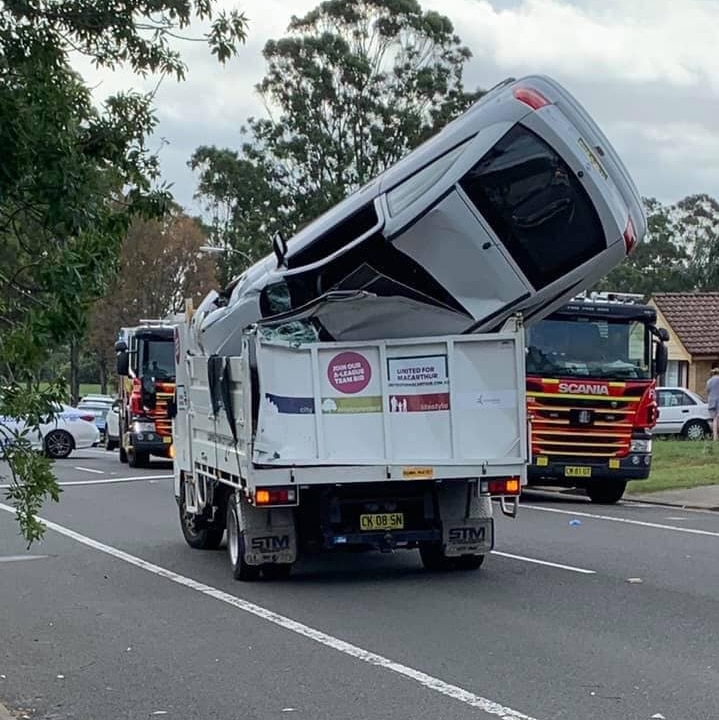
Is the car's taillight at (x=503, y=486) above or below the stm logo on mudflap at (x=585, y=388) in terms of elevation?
below

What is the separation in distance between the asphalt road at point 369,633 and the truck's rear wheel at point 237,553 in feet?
0.49

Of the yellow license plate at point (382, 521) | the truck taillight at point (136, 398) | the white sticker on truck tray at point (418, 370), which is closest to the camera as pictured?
the white sticker on truck tray at point (418, 370)

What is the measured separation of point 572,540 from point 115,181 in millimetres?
9400

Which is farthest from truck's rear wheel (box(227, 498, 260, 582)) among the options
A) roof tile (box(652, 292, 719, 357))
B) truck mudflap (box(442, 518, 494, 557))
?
roof tile (box(652, 292, 719, 357))

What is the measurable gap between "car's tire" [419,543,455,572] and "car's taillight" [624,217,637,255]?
10.9 ft

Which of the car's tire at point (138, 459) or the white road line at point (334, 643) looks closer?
the white road line at point (334, 643)

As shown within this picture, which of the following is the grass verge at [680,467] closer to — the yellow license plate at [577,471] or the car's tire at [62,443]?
the yellow license plate at [577,471]

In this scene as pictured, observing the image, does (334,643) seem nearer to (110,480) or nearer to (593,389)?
(593,389)

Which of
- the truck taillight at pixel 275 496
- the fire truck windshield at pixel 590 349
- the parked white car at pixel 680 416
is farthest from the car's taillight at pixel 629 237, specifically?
the parked white car at pixel 680 416

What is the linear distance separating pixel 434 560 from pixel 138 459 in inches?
696

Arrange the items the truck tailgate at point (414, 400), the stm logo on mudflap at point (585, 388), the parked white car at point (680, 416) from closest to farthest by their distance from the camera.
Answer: the truck tailgate at point (414, 400) < the stm logo on mudflap at point (585, 388) < the parked white car at point (680, 416)

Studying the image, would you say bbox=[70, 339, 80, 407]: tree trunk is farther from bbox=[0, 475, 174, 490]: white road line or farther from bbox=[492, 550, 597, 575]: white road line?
bbox=[492, 550, 597, 575]: white road line

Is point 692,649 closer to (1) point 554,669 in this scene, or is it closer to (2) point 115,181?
(1) point 554,669

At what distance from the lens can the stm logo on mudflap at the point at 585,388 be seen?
66.3ft
